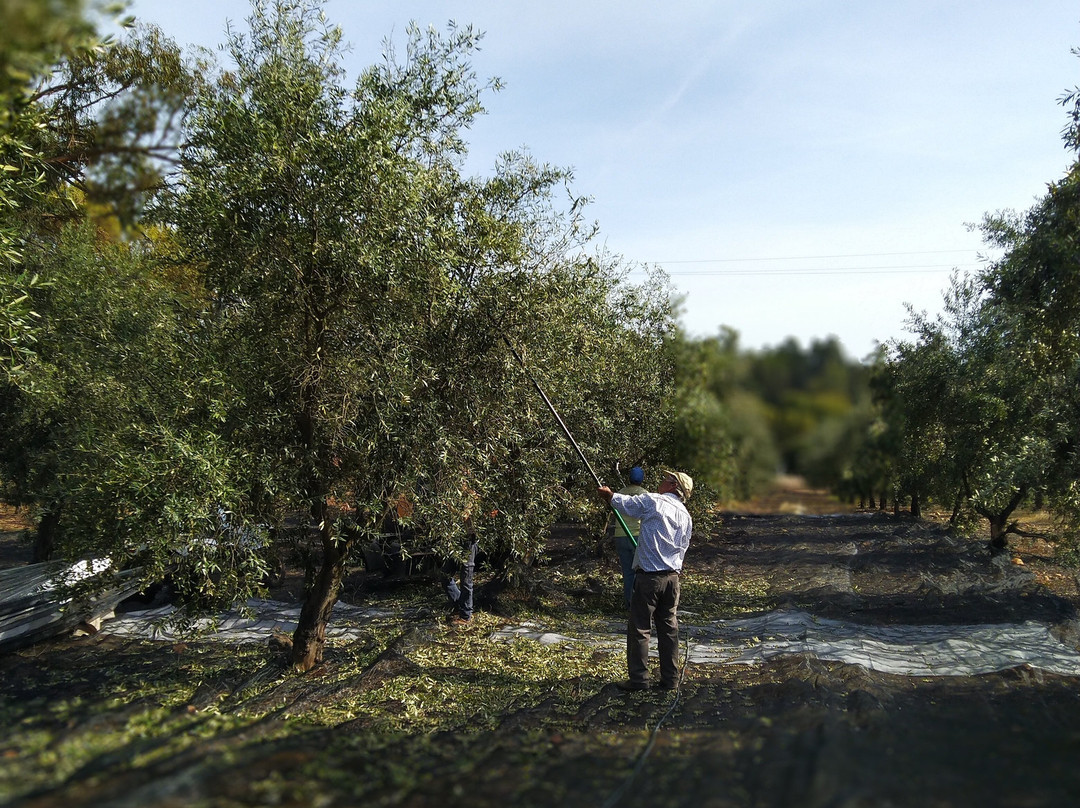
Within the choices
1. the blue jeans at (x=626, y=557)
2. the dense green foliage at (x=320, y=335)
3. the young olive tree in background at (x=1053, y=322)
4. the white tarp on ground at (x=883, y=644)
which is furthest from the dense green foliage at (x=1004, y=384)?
the dense green foliage at (x=320, y=335)

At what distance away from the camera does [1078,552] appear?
32.3ft

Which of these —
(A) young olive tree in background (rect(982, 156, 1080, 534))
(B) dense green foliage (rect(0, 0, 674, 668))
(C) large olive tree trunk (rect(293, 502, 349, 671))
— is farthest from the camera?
(A) young olive tree in background (rect(982, 156, 1080, 534))

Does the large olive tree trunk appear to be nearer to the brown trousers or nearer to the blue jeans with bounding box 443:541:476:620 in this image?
the blue jeans with bounding box 443:541:476:620

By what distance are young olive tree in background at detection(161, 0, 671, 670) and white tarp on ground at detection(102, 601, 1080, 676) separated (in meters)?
1.73

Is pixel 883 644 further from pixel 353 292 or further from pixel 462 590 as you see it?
pixel 353 292

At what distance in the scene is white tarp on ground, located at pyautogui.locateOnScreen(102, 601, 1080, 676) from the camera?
28.7ft

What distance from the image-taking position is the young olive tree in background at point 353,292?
7.04m

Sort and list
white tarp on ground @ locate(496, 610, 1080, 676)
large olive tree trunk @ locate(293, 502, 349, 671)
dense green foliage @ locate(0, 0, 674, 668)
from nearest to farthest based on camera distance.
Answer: dense green foliage @ locate(0, 0, 674, 668)
large olive tree trunk @ locate(293, 502, 349, 671)
white tarp on ground @ locate(496, 610, 1080, 676)

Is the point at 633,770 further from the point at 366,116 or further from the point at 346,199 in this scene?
the point at 366,116

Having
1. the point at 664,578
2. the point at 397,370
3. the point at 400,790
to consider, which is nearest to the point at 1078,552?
the point at 664,578

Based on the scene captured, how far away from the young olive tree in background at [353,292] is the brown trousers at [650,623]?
1.93 meters

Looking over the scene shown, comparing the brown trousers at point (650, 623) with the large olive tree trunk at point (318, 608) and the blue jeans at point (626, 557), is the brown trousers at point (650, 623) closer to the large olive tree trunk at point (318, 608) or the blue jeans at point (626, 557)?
the blue jeans at point (626, 557)

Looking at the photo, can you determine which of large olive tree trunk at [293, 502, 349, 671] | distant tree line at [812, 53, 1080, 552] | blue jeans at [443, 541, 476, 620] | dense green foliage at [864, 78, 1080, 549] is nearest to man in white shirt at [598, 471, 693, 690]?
distant tree line at [812, 53, 1080, 552]

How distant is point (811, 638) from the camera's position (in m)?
10.1
